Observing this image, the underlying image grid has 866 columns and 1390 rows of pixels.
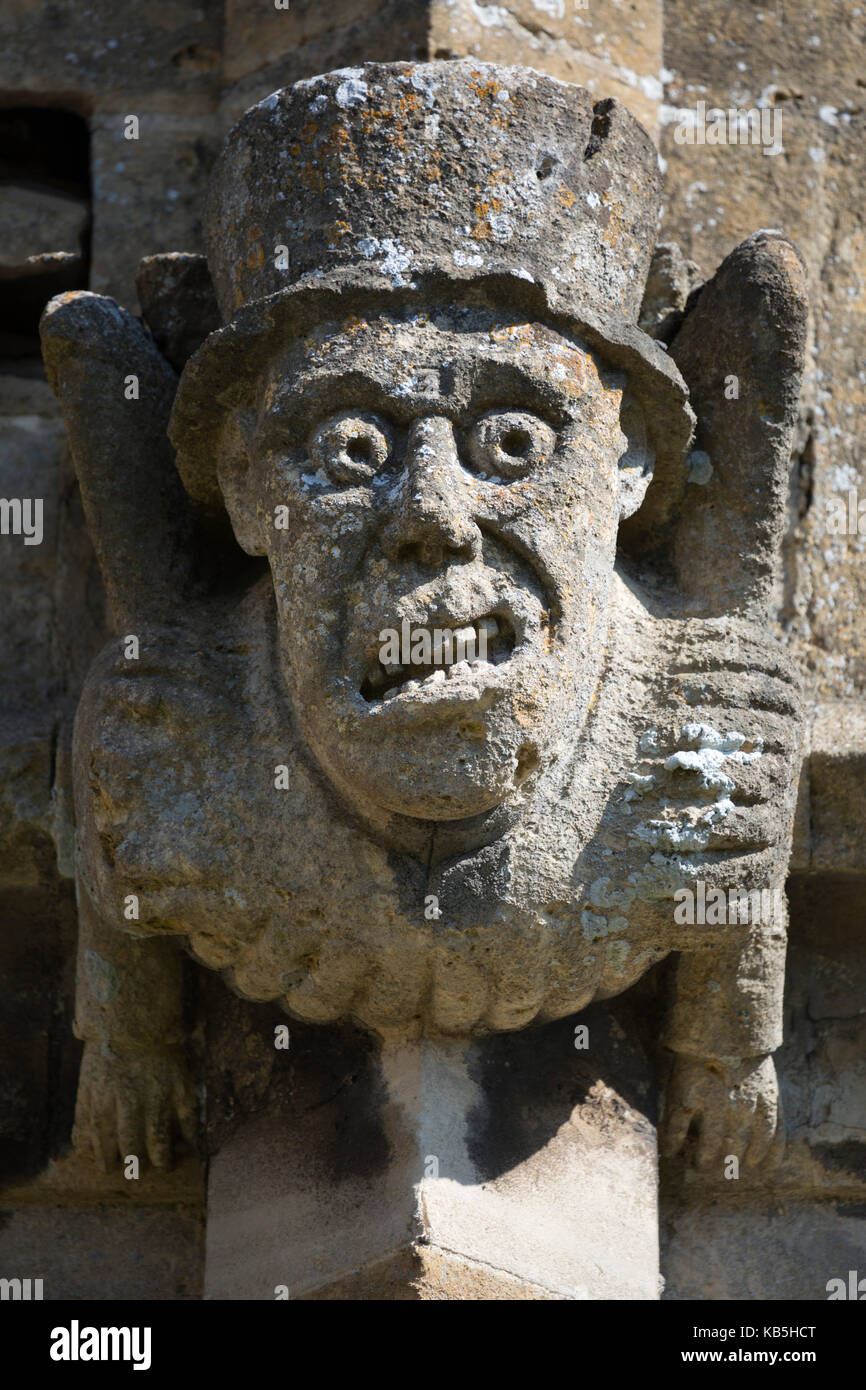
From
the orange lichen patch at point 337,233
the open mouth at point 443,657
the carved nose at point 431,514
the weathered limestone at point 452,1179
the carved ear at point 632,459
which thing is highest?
the orange lichen patch at point 337,233

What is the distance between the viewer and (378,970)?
2754mm

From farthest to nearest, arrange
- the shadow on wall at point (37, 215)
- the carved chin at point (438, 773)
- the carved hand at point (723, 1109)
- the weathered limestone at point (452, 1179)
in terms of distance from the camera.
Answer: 1. the shadow on wall at point (37, 215)
2. the carved hand at point (723, 1109)
3. the weathered limestone at point (452, 1179)
4. the carved chin at point (438, 773)

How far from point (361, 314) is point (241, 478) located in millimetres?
301

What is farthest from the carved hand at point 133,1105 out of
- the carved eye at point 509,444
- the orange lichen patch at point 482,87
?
the orange lichen patch at point 482,87

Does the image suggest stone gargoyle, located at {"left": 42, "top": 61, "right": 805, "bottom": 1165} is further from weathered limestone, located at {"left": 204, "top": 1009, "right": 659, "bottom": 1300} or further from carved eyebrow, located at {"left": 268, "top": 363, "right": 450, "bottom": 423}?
weathered limestone, located at {"left": 204, "top": 1009, "right": 659, "bottom": 1300}

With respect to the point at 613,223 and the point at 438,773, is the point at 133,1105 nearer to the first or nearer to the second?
the point at 438,773

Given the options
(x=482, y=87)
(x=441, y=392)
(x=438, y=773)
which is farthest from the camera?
(x=482, y=87)

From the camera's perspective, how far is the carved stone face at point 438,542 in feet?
8.49

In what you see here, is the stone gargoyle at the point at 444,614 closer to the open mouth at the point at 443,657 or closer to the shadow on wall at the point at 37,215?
the open mouth at the point at 443,657

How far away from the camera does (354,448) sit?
270 centimetres

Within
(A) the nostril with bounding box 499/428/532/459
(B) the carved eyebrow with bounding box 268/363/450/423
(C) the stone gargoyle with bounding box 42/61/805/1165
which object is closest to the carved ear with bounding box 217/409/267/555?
(C) the stone gargoyle with bounding box 42/61/805/1165
